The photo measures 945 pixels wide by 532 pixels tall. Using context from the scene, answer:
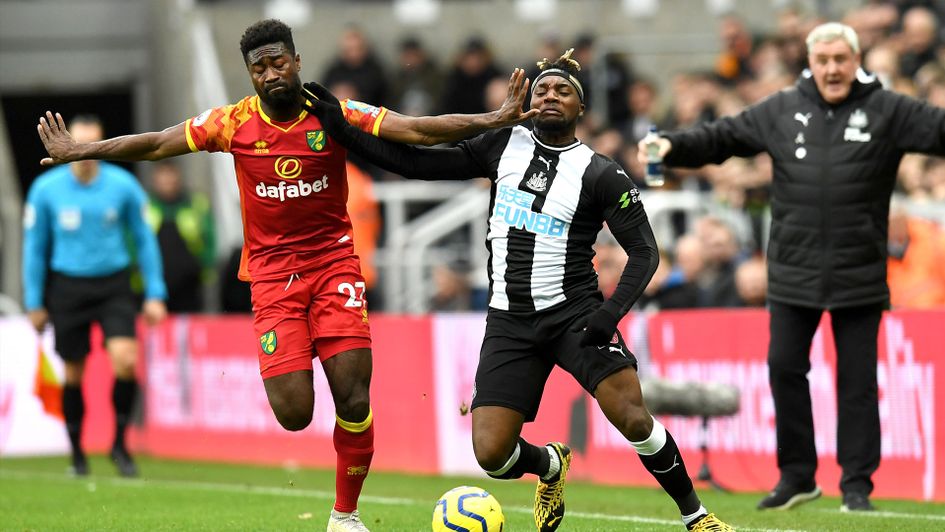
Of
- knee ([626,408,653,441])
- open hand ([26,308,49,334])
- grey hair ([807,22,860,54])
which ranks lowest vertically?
knee ([626,408,653,441])

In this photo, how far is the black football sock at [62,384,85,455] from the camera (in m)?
13.6

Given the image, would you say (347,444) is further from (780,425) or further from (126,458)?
(126,458)

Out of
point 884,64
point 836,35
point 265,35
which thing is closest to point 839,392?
point 836,35

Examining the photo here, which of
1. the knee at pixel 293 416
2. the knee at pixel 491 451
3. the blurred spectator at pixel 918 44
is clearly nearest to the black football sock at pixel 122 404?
the knee at pixel 293 416

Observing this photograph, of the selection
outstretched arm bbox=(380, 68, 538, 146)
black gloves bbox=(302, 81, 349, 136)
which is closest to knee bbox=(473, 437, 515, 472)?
outstretched arm bbox=(380, 68, 538, 146)

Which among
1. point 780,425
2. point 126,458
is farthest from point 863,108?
point 126,458

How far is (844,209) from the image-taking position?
9.92 meters

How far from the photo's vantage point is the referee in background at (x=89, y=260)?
13.2m

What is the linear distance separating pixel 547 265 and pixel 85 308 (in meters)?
6.20

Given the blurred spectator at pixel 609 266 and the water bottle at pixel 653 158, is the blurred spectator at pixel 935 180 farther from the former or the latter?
the water bottle at pixel 653 158

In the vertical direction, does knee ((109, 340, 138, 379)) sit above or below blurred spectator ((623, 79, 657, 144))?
below

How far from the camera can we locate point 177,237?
1742 cm

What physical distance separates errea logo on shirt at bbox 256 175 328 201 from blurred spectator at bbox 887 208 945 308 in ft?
17.2

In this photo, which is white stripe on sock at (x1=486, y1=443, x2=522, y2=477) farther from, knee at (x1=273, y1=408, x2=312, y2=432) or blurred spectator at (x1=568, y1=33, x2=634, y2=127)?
blurred spectator at (x1=568, y1=33, x2=634, y2=127)
